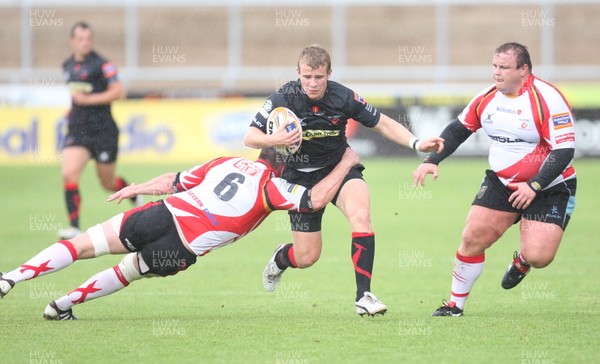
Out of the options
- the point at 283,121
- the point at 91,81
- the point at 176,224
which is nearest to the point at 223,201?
the point at 176,224

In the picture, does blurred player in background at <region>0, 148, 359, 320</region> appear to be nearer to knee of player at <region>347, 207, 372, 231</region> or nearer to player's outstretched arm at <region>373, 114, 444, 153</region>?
knee of player at <region>347, 207, 372, 231</region>

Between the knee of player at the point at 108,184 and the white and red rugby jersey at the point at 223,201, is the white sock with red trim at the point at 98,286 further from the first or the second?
the knee of player at the point at 108,184

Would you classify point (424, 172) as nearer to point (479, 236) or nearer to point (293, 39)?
point (479, 236)

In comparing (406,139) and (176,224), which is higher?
(406,139)

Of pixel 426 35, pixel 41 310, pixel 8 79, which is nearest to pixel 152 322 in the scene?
pixel 41 310

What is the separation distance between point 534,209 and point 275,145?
2233 millimetres

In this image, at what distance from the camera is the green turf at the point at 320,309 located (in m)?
6.84

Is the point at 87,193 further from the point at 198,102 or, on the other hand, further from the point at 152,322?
the point at 152,322

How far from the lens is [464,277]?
841cm

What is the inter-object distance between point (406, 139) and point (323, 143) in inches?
28.6

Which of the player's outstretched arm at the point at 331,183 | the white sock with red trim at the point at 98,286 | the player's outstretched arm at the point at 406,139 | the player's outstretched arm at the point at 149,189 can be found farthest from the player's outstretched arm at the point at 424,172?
the white sock with red trim at the point at 98,286

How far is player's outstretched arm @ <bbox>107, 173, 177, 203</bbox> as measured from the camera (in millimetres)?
7609

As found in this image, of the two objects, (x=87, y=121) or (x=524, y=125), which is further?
(x=87, y=121)

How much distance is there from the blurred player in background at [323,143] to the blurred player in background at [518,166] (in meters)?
0.51
